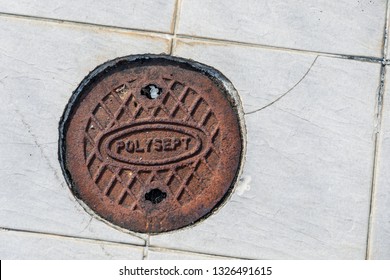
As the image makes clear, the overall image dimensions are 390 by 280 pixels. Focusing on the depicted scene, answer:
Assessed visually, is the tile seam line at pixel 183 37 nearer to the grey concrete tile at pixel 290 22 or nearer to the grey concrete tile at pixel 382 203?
the grey concrete tile at pixel 290 22

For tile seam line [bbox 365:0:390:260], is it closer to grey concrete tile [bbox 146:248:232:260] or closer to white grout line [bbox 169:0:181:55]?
grey concrete tile [bbox 146:248:232:260]

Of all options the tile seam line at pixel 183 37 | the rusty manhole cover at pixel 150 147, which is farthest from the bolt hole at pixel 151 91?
the tile seam line at pixel 183 37

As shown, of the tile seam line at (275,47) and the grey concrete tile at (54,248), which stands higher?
the tile seam line at (275,47)

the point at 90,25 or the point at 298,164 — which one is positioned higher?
the point at 90,25

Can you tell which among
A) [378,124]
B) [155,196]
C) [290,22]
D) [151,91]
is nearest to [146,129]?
[151,91]

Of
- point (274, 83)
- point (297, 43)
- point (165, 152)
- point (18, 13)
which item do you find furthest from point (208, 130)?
point (18, 13)

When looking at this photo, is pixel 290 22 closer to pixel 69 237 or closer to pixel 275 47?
pixel 275 47

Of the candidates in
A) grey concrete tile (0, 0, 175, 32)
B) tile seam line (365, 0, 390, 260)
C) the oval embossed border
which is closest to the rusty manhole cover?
the oval embossed border
